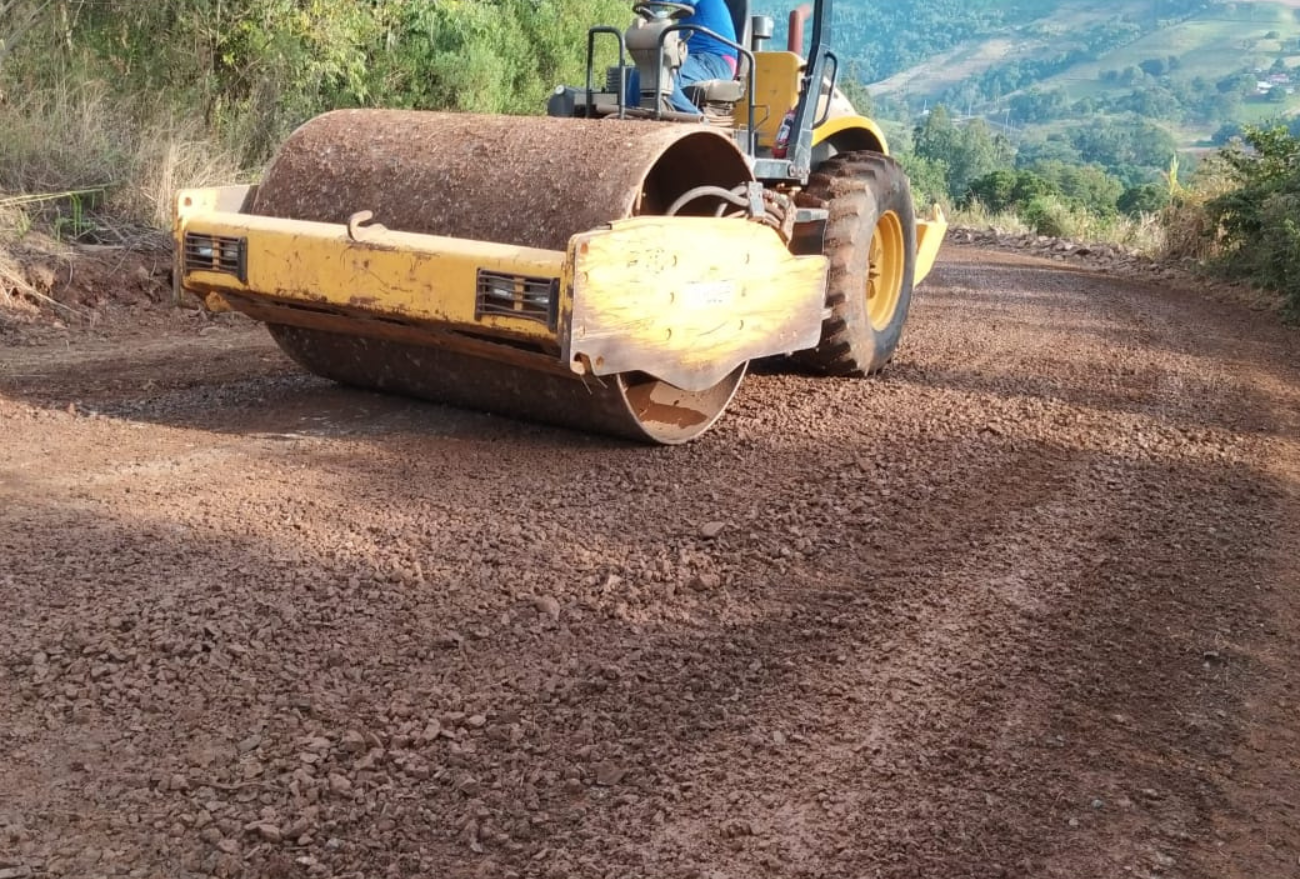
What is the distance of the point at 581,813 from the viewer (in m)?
2.72

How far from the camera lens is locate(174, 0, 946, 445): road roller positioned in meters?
4.49

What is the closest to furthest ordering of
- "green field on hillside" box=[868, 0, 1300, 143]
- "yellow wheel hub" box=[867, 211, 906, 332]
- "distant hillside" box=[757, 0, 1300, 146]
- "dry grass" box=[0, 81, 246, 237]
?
1. "yellow wheel hub" box=[867, 211, 906, 332]
2. "dry grass" box=[0, 81, 246, 237]
3. "distant hillside" box=[757, 0, 1300, 146]
4. "green field on hillside" box=[868, 0, 1300, 143]

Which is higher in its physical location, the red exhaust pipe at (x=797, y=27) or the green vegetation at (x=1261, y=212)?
the red exhaust pipe at (x=797, y=27)

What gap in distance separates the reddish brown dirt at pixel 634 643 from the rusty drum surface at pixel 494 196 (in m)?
0.16

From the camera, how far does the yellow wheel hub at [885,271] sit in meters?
7.13

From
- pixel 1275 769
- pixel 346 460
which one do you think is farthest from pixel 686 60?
pixel 1275 769

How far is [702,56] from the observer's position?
614 cm

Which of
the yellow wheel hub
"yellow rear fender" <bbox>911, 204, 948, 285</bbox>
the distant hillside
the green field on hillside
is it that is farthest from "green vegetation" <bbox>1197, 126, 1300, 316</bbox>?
the green field on hillside

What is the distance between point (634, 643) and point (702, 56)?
3.53 metres

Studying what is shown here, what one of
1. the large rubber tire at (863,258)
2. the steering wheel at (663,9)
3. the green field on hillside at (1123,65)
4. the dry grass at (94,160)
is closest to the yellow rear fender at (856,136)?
the large rubber tire at (863,258)

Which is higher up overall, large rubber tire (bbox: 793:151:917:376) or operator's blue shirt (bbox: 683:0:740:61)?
operator's blue shirt (bbox: 683:0:740:61)

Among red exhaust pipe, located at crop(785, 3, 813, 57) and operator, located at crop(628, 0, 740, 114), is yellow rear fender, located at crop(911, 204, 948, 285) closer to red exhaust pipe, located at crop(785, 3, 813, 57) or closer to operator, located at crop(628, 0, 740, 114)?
red exhaust pipe, located at crop(785, 3, 813, 57)

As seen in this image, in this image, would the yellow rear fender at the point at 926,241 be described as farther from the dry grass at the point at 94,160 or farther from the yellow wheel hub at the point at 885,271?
the dry grass at the point at 94,160

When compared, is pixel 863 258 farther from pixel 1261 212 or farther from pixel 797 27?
pixel 1261 212
